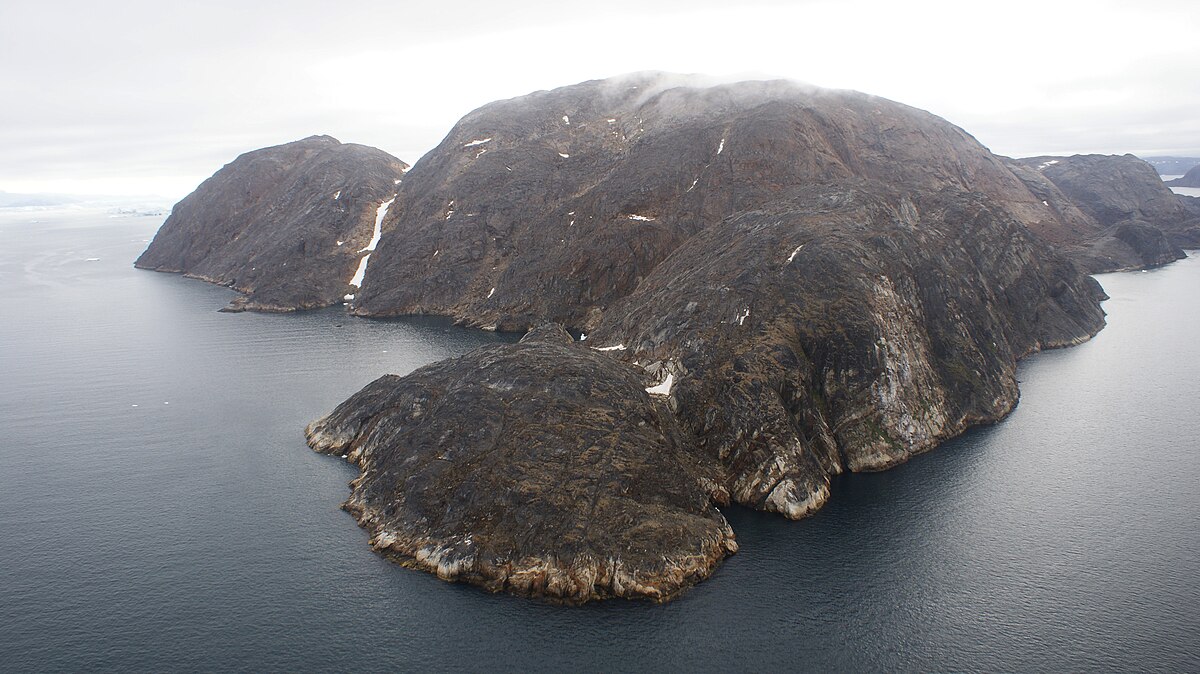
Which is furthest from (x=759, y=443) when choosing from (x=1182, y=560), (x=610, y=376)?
(x=1182, y=560)

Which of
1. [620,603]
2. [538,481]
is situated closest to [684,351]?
[538,481]

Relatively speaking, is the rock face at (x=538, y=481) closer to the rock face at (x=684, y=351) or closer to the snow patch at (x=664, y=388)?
the rock face at (x=684, y=351)

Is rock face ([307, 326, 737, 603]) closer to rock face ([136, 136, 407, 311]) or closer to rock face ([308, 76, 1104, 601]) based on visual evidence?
rock face ([308, 76, 1104, 601])

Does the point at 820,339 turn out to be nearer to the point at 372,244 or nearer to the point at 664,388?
the point at 664,388

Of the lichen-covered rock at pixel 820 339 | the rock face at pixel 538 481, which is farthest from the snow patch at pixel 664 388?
the rock face at pixel 538 481

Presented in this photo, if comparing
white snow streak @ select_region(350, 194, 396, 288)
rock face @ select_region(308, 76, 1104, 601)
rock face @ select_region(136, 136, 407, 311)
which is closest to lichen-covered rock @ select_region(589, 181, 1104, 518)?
rock face @ select_region(308, 76, 1104, 601)
